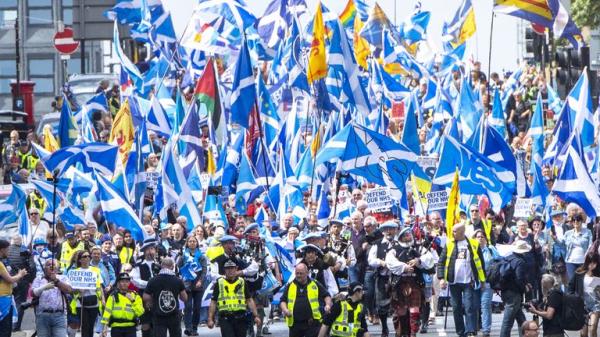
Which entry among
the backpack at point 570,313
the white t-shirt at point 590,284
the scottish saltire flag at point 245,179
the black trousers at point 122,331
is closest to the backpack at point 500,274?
the white t-shirt at point 590,284

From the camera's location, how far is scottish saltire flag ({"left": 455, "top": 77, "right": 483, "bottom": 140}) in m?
42.2

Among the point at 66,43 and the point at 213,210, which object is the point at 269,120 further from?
the point at 66,43

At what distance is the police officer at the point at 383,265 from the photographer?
3173 centimetres

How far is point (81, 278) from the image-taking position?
101 ft

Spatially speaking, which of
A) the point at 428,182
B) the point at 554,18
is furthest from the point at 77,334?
the point at 554,18

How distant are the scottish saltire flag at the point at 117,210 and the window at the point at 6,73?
5070cm

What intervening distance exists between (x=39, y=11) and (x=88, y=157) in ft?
158

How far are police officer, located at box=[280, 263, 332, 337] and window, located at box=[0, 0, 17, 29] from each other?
57.8 metres

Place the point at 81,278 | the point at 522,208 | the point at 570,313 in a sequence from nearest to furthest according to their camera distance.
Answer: the point at 570,313 < the point at 81,278 < the point at 522,208

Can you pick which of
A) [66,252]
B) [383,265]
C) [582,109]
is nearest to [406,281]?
[383,265]

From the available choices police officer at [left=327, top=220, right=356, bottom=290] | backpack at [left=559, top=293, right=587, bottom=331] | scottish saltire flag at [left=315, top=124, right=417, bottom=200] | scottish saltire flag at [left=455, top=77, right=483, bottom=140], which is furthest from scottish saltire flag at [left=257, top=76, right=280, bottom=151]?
backpack at [left=559, top=293, right=587, bottom=331]

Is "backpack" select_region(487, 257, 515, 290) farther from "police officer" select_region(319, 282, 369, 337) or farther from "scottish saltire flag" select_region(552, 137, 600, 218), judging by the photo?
"police officer" select_region(319, 282, 369, 337)

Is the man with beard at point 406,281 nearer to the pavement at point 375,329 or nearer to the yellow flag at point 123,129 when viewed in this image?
the pavement at point 375,329

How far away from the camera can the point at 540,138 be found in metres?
42.0
